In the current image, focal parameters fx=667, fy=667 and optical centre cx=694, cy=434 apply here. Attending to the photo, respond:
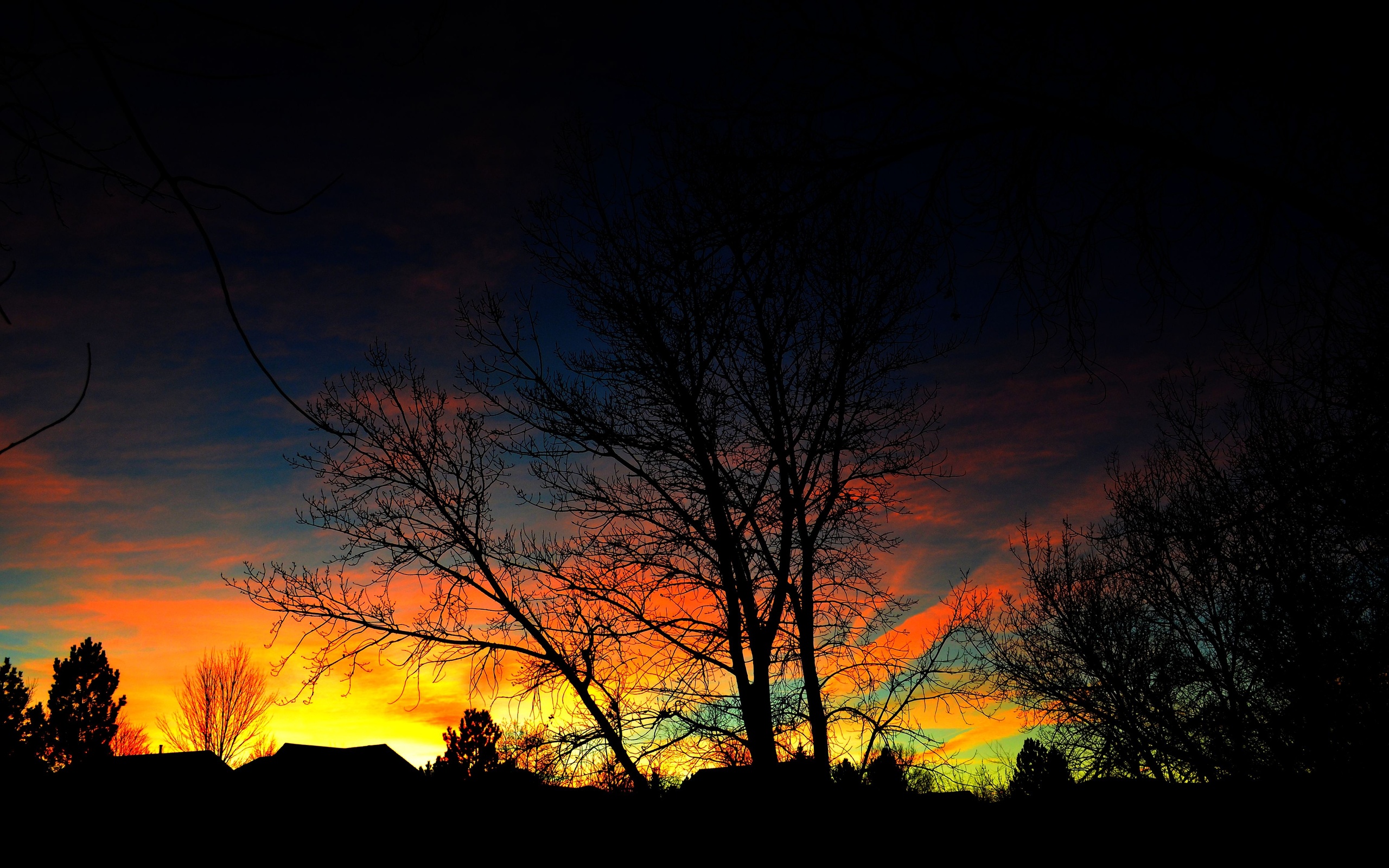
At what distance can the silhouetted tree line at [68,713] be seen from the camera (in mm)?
33500

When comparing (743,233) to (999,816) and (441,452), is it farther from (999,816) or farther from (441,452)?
(441,452)

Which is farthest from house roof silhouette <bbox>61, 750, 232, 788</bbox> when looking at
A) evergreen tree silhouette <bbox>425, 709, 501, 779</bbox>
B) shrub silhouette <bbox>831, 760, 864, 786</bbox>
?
shrub silhouette <bbox>831, 760, 864, 786</bbox>

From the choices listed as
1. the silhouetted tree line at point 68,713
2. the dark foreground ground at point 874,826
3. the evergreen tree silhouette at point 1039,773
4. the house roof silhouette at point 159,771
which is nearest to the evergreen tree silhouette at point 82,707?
the silhouetted tree line at point 68,713

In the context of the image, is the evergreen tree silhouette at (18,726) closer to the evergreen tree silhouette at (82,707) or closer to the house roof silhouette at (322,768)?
the evergreen tree silhouette at (82,707)

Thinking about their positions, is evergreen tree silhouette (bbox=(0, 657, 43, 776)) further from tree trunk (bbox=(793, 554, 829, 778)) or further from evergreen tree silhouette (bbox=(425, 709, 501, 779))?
tree trunk (bbox=(793, 554, 829, 778))

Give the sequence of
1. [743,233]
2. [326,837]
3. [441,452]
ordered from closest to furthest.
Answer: [743,233]
[441,452]
[326,837]

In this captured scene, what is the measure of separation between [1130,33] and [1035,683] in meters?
18.3

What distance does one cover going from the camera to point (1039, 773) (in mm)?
23844

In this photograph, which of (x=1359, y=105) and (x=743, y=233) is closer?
(x=1359, y=105)

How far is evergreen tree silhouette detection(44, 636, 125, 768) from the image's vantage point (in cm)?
3753

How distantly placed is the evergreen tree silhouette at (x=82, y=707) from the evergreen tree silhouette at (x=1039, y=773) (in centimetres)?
4653

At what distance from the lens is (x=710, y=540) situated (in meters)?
8.05

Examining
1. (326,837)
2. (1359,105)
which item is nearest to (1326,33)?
(1359,105)

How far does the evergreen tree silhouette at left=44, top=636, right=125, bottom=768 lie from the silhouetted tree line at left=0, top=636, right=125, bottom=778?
0.03 metres
